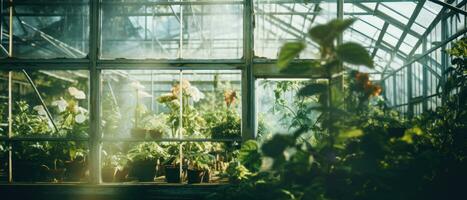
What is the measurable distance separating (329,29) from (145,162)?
353 centimetres

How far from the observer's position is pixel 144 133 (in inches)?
197

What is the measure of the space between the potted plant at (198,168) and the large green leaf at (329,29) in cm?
282

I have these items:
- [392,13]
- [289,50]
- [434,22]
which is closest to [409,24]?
[392,13]

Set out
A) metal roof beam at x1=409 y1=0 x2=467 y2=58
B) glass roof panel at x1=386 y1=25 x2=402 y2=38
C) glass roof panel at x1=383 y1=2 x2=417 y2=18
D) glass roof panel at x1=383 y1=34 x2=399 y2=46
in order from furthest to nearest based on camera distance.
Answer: glass roof panel at x1=383 y1=34 x2=399 y2=46
glass roof panel at x1=386 y1=25 x2=402 y2=38
glass roof panel at x1=383 y1=2 x2=417 y2=18
metal roof beam at x1=409 y1=0 x2=467 y2=58

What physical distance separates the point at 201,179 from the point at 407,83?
27.6 ft

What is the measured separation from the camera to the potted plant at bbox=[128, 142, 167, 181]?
4.84 metres

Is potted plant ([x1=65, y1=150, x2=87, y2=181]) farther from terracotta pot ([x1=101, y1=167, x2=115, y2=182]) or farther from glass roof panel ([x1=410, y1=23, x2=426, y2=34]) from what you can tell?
glass roof panel ([x1=410, y1=23, x2=426, y2=34])

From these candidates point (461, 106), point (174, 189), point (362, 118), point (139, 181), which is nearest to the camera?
point (362, 118)

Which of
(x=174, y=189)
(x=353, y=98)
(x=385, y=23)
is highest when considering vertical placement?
(x=385, y=23)

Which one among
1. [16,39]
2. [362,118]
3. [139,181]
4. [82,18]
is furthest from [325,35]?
[16,39]

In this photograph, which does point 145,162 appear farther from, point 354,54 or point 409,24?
point 409,24

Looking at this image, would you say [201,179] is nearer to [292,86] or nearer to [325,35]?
[292,86]

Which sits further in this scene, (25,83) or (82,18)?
(25,83)

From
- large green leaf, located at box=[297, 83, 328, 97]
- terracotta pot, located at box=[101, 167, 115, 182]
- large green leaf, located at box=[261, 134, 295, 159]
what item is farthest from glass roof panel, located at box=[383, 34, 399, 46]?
large green leaf, located at box=[261, 134, 295, 159]
